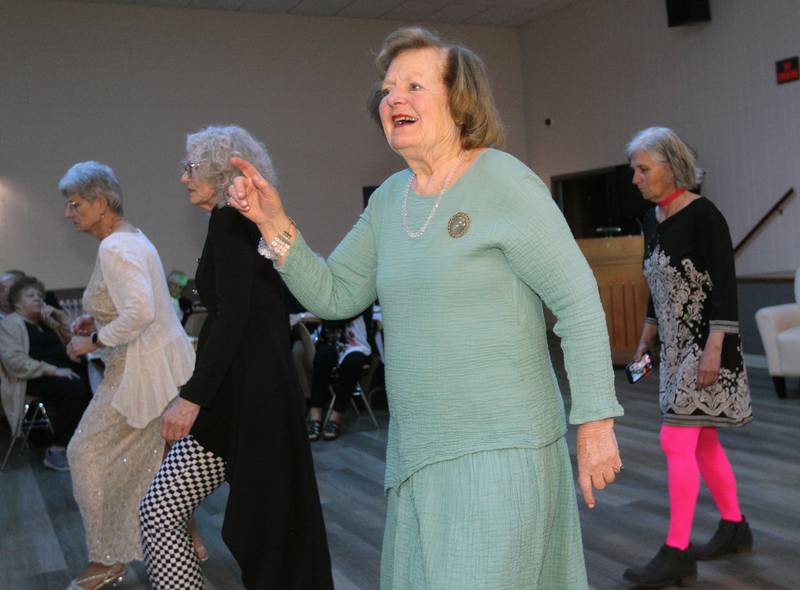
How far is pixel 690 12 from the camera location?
9391mm

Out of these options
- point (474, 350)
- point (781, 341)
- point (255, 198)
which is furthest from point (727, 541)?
point (781, 341)

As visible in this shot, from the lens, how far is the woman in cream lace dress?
3.13 meters

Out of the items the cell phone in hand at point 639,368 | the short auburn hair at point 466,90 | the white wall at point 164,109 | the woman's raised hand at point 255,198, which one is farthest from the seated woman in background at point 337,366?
the short auburn hair at point 466,90

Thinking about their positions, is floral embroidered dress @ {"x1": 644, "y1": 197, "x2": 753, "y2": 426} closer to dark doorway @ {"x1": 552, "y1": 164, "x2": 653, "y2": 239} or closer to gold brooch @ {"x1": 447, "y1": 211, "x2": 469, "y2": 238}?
gold brooch @ {"x1": 447, "y1": 211, "x2": 469, "y2": 238}

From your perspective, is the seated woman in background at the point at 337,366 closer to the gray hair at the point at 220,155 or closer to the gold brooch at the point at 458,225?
the gray hair at the point at 220,155

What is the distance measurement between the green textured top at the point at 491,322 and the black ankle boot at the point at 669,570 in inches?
64.2

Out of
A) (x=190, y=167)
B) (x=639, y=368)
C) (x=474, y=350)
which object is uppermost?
(x=190, y=167)

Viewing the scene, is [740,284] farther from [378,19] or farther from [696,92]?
[378,19]

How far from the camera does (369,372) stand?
6719 mm


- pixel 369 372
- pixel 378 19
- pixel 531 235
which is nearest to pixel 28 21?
pixel 378 19

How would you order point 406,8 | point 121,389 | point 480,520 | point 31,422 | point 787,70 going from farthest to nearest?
point 406,8, point 787,70, point 31,422, point 121,389, point 480,520

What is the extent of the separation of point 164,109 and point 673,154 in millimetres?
8519

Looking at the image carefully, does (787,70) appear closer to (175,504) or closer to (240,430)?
(240,430)

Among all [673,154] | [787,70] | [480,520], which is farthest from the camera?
[787,70]
